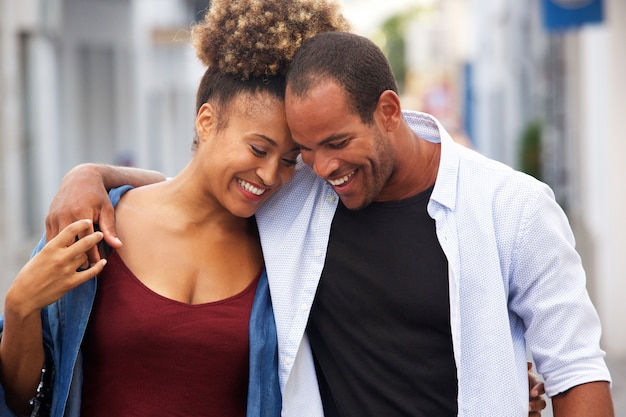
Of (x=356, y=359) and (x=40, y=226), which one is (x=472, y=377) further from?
(x=40, y=226)

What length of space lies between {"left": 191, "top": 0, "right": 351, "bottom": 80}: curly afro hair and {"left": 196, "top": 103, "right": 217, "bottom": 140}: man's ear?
12cm

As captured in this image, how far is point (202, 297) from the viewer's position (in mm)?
3375

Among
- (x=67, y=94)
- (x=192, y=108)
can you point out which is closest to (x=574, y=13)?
(x=67, y=94)

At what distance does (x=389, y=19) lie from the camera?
238 feet

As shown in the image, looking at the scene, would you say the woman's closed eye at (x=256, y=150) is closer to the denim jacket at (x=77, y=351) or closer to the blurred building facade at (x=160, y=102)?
the denim jacket at (x=77, y=351)

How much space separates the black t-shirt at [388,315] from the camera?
3213 mm

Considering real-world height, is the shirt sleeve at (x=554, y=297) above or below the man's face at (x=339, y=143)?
→ below

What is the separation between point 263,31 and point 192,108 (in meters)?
15.6

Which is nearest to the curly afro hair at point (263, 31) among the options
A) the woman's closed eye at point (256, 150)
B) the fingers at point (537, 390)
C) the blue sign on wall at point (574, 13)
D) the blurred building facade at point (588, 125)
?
the woman's closed eye at point (256, 150)

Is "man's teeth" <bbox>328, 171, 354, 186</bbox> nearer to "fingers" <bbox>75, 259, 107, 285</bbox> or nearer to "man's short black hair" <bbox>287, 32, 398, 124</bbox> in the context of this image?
"man's short black hair" <bbox>287, 32, 398, 124</bbox>

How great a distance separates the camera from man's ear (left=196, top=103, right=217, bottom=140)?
3443mm

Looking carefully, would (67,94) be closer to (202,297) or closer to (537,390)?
(202,297)

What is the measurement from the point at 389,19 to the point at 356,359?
232 ft

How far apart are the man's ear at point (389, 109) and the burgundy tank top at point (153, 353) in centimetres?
75
